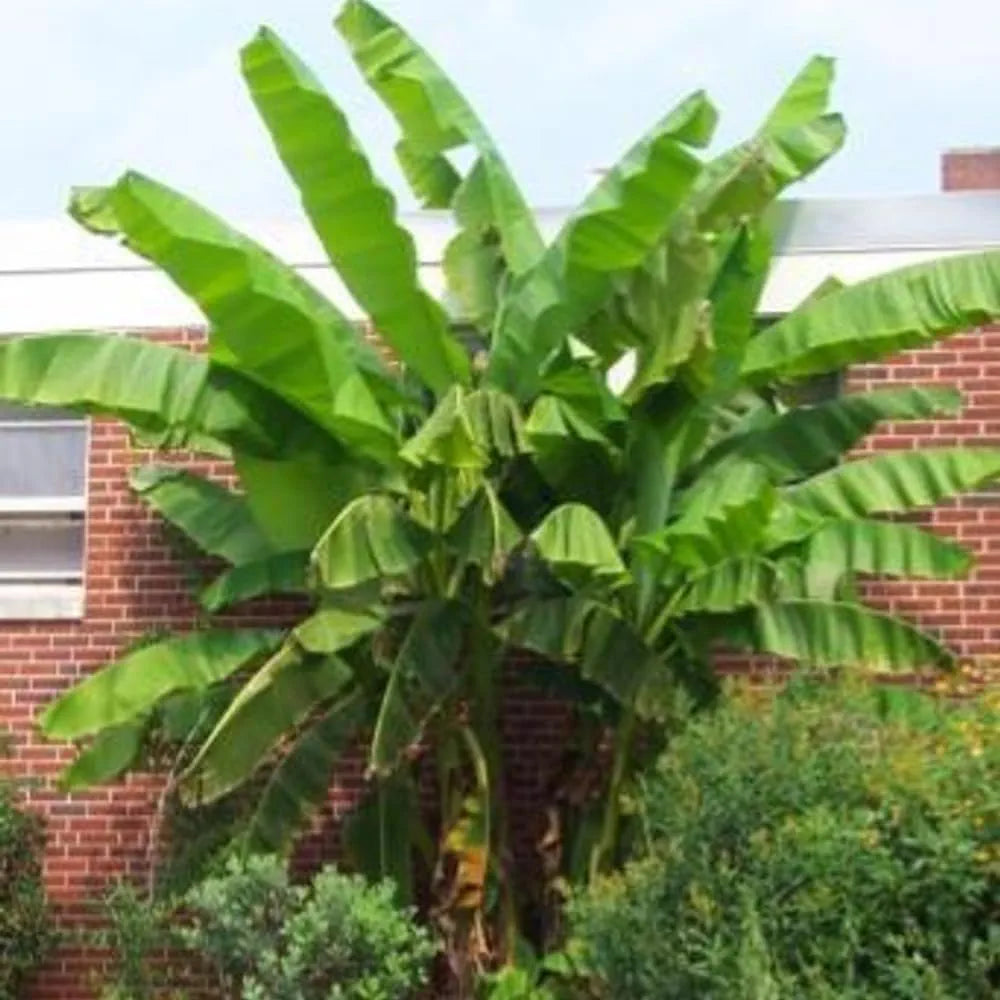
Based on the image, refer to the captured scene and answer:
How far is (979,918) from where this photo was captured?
29.1 ft

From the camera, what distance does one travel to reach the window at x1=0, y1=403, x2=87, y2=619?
48.2ft

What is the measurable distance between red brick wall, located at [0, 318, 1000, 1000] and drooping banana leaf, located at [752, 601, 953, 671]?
129cm

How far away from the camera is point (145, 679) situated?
12703 mm

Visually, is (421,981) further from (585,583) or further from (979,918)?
(979,918)

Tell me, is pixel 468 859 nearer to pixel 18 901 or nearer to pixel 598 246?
pixel 18 901

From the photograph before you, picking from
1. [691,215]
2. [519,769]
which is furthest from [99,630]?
[691,215]

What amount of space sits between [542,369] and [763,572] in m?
1.56

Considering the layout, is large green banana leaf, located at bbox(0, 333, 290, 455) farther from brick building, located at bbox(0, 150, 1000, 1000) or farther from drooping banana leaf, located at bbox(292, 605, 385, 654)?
brick building, located at bbox(0, 150, 1000, 1000)

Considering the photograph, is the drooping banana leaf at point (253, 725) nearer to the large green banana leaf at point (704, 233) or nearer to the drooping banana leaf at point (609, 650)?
the drooping banana leaf at point (609, 650)

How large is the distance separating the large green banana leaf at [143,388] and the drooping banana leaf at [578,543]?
63.4 inches

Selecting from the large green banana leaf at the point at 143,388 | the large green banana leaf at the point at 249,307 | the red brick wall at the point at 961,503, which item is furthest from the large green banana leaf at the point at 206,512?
the red brick wall at the point at 961,503

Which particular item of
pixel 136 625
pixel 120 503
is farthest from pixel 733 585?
pixel 120 503

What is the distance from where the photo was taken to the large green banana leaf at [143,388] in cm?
1241

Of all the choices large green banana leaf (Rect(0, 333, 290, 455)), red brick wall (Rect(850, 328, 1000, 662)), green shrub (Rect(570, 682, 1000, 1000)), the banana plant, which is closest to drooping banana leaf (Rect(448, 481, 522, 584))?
the banana plant
